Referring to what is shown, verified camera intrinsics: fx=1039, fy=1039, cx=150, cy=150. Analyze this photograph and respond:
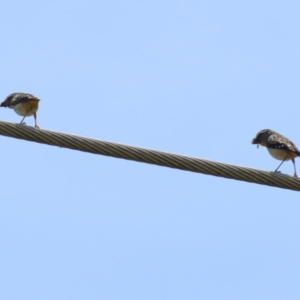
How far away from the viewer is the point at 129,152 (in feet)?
38.1

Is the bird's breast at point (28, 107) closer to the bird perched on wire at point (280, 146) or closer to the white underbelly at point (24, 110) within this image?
the white underbelly at point (24, 110)

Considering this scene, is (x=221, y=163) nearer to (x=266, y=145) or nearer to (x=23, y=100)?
(x=266, y=145)

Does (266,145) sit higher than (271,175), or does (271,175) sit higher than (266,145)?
(266,145)

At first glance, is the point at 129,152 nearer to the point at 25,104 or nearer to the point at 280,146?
the point at 280,146

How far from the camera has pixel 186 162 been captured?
1170 centimetres

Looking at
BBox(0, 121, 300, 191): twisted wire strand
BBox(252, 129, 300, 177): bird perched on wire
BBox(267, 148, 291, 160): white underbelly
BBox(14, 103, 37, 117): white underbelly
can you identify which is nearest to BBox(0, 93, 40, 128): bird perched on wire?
BBox(14, 103, 37, 117): white underbelly

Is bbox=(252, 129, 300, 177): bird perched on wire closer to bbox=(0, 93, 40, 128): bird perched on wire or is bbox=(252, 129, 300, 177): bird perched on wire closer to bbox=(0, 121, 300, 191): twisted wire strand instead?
bbox=(0, 93, 40, 128): bird perched on wire

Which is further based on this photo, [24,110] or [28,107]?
[24,110]

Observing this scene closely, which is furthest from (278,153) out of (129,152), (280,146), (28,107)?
(129,152)

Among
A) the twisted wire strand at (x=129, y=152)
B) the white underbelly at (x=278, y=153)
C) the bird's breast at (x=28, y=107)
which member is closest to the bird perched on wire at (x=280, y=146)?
the white underbelly at (x=278, y=153)

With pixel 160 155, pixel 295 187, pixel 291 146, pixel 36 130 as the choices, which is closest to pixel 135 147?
pixel 160 155

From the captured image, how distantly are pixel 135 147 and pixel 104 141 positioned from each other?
14.5 inches

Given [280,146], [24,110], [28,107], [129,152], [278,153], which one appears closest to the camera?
[129,152]

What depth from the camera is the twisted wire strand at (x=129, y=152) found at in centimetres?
1160
